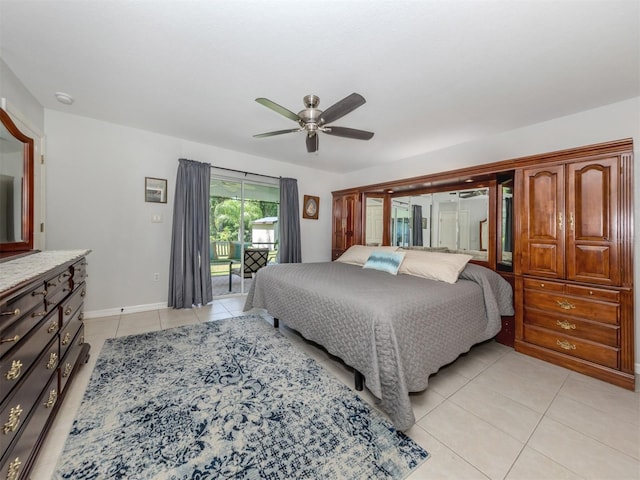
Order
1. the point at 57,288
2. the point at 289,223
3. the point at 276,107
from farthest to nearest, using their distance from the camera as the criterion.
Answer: the point at 289,223 < the point at 276,107 < the point at 57,288

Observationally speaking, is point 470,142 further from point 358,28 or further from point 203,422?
point 203,422

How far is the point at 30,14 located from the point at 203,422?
2.73 m

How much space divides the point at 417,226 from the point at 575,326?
2.14m

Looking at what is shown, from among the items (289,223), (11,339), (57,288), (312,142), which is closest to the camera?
(11,339)

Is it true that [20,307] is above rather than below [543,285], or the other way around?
above

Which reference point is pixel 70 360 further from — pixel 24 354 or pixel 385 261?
pixel 385 261

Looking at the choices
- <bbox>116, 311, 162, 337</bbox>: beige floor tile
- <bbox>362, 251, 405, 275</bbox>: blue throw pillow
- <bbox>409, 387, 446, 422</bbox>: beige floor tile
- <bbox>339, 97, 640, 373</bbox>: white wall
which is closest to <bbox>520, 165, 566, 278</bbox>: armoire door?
<bbox>339, 97, 640, 373</bbox>: white wall

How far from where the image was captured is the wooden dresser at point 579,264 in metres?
2.05

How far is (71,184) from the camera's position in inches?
121

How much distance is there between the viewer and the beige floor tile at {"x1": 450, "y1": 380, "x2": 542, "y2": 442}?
1.56 m

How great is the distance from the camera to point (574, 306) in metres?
2.27

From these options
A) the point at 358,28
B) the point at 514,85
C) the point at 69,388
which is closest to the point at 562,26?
the point at 514,85

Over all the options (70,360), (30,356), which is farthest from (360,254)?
(30,356)

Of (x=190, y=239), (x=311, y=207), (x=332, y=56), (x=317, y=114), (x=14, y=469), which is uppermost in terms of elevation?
(x=332, y=56)
